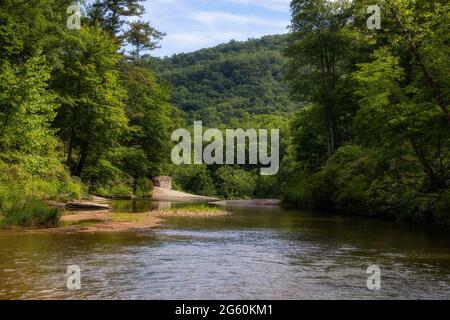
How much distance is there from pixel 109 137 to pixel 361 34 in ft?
89.5

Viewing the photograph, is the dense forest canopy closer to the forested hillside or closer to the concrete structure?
the concrete structure

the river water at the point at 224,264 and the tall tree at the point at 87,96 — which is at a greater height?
the tall tree at the point at 87,96

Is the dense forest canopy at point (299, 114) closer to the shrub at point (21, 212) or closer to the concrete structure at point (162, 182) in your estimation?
the shrub at point (21, 212)

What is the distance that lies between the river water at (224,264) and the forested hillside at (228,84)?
114m

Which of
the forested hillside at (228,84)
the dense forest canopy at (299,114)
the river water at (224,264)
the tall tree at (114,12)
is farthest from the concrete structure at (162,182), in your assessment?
the forested hillside at (228,84)

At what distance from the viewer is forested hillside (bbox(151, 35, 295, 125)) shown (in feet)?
469

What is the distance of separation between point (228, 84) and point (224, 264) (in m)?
149

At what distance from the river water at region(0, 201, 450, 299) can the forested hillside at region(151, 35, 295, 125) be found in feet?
376

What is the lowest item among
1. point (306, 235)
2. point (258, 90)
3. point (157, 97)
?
point (306, 235)

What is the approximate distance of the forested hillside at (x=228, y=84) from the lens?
143m

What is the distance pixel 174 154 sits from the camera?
75.9m

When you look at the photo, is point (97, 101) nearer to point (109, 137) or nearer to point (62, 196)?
point (109, 137)

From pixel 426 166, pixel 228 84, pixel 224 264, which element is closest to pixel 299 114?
pixel 426 166
